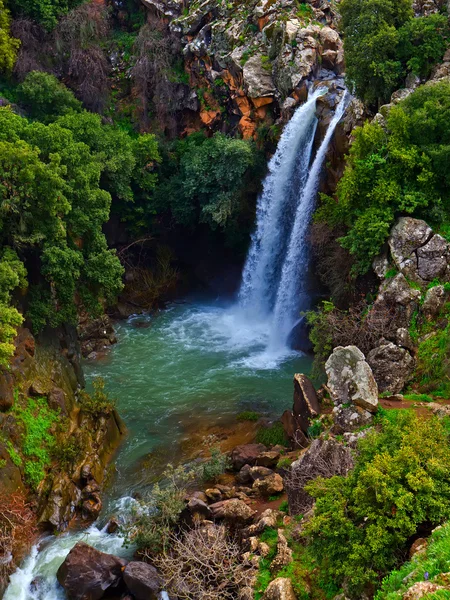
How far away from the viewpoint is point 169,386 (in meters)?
19.3

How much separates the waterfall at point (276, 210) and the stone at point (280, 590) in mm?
15570

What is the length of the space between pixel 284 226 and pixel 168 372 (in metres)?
8.09

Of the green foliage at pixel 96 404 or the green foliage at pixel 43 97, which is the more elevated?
the green foliage at pixel 43 97

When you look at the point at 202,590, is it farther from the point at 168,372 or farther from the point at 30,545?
the point at 168,372

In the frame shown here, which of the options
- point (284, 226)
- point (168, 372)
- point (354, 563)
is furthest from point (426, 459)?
point (284, 226)

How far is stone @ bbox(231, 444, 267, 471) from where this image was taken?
45.1 ft

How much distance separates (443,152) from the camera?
14.1 m

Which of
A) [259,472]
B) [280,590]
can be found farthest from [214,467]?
[280,590]

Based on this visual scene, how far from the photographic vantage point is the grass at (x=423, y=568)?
5.92 m

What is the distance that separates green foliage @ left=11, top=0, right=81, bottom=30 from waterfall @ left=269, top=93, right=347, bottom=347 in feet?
52.5

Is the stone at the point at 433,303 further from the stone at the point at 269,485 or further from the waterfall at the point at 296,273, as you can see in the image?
the waterfall at the point at 296,273

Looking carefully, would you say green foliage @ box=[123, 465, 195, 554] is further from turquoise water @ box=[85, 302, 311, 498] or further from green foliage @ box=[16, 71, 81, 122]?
green foliage @ box=[16, 71, 81, 122]

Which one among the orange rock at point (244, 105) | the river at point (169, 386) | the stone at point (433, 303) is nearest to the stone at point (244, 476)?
the river at point (169, 386)

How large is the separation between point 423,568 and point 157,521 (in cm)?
711
